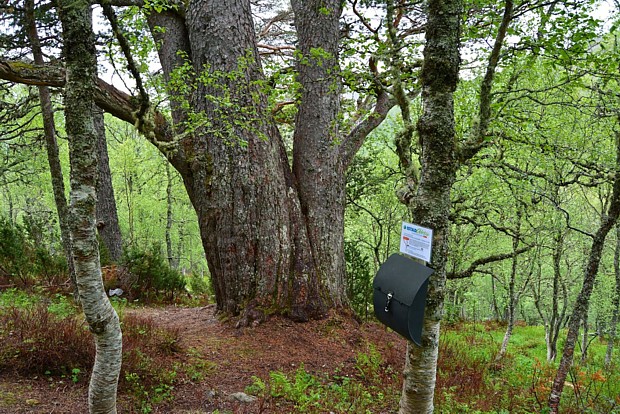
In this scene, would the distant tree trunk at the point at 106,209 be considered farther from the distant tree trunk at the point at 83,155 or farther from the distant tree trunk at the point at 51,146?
the distant tree trunk at the point at 83,155

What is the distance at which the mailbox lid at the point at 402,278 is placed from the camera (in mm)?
2443

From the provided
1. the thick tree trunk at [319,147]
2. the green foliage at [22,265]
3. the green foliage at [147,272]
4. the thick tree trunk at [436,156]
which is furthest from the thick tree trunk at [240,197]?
the green foliage at [22,265]

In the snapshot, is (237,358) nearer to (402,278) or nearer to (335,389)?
(335,389)

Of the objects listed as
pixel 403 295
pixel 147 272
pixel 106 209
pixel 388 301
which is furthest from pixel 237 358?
pixel 106 209

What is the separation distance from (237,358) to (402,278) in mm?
3284

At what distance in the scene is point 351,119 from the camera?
7785 millimetres

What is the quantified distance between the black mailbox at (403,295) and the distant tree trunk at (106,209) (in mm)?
8810

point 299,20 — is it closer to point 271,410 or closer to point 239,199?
point 239,199

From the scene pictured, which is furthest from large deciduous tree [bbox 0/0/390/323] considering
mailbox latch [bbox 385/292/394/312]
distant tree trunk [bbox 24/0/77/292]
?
mailbox latch [bbox 385/292/394/312]

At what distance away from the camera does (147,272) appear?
9078mm

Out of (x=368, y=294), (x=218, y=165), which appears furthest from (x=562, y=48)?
(x=368, y=294)

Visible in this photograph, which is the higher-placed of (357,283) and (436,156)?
(436,156)

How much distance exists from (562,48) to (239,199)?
4.22m

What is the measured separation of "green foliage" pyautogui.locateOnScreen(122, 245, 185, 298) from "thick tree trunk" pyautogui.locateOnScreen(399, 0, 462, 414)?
24.9ft
